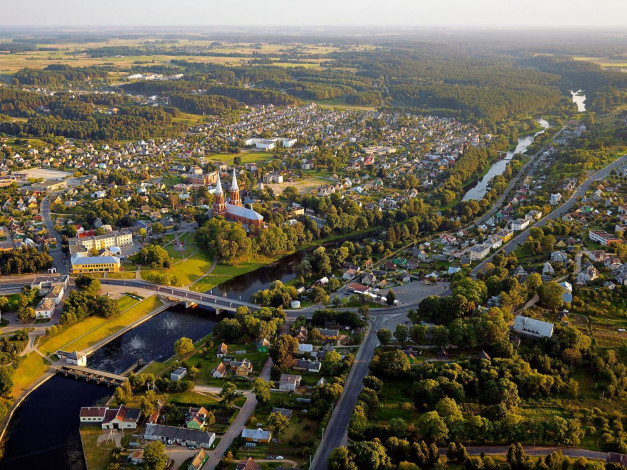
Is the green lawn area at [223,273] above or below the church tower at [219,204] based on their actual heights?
below

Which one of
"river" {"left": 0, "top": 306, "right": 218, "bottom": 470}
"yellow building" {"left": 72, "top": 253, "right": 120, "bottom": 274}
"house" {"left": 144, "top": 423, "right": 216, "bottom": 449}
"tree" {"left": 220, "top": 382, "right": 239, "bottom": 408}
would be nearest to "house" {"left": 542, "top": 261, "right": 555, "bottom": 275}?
"river" {"left": 0, "top": 306, "right": 218, "bottom": 470}

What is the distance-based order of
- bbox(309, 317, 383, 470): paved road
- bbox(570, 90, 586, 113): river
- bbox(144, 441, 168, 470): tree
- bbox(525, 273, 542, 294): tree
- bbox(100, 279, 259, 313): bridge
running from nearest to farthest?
1. bbox(144, 441, 168, 470): tree
2. bbox(309, 317, 383, 470): paved road
3. bbox(525, 273, 542, 294): tree
4. bbox(100, 279, 259, 313): bridge
5. bbox(570, 90, 586, 113): river

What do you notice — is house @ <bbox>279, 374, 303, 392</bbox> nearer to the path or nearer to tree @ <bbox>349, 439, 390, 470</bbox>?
the path

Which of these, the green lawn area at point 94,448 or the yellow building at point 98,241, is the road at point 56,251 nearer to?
the yellow building at point 98,241

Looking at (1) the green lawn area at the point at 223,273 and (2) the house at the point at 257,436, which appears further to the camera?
(1) the green lawn area at the point at 223,273

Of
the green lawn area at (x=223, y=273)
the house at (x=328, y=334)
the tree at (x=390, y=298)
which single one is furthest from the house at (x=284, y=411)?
the green lawn area at (x=223, y=273)

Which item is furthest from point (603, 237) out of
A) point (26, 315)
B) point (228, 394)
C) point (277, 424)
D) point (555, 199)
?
point (26, 315)
